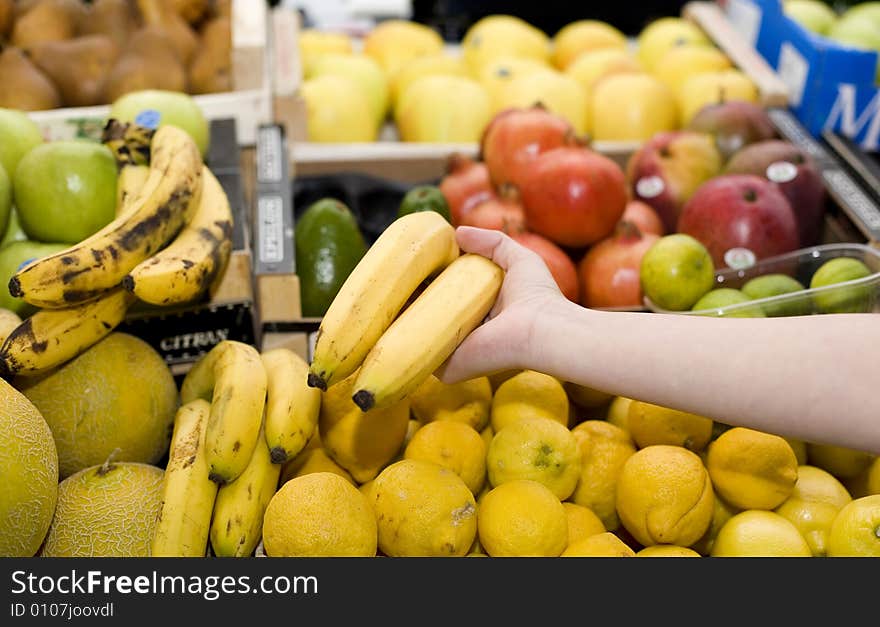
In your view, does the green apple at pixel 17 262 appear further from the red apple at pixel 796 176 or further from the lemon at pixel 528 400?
the red apple at pixel 796 176

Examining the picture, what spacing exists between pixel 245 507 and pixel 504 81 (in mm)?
1960

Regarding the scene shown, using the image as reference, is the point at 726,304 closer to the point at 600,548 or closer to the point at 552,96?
the point at 600,548

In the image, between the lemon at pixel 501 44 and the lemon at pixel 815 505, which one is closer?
the lemon at pixel 815 505

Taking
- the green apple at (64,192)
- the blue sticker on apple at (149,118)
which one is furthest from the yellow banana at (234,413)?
the blue sticker on apple at (149,118)

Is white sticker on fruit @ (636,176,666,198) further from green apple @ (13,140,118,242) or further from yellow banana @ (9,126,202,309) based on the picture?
green apple @ (13,140,118,242)

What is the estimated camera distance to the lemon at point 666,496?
116 centimetres

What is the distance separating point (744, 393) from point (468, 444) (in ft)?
1.39

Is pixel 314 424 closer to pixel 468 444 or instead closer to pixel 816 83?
pixel 468 444

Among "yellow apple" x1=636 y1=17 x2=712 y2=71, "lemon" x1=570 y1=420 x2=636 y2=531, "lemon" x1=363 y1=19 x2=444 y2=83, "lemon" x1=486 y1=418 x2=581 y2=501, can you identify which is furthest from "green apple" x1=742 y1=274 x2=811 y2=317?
"lemon" x1=363 y1=19 x2=444 y2=83

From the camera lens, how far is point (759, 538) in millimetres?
1170

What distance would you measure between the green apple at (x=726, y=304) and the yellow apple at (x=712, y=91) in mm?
1076

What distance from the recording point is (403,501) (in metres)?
1.14
